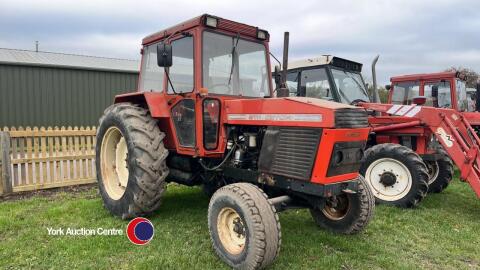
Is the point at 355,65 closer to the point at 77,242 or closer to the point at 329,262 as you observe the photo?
the point at 329,262

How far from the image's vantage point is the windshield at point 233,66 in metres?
4.25

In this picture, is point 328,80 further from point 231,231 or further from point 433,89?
point 231,231

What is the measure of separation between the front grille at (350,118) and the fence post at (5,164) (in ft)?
16.7

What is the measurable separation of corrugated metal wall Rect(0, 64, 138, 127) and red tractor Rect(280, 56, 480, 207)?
934 cm

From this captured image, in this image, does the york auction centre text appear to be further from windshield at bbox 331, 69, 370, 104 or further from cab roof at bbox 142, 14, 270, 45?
windshield at bbox 331, 69, 370, 104

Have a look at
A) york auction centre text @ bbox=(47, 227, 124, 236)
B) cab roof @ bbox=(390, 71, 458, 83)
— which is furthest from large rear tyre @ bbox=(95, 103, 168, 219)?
cab roof @ bbox=(390, 71, 458, 83)

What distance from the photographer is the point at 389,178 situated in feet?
19.0

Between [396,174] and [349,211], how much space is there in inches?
75.4

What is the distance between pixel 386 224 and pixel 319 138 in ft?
6.90

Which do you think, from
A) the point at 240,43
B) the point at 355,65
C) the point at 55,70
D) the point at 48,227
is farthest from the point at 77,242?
the point at 55,70

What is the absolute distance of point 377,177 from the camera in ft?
19.6

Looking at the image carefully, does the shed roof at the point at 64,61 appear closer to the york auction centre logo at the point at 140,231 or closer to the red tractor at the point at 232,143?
Result: the red tractor at the point at 232,143

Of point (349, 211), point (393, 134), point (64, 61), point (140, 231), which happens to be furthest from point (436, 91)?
point (64, 61)

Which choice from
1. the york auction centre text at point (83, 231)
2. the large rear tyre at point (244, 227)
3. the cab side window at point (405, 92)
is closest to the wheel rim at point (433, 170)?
the cab side window at point (405, 92)
